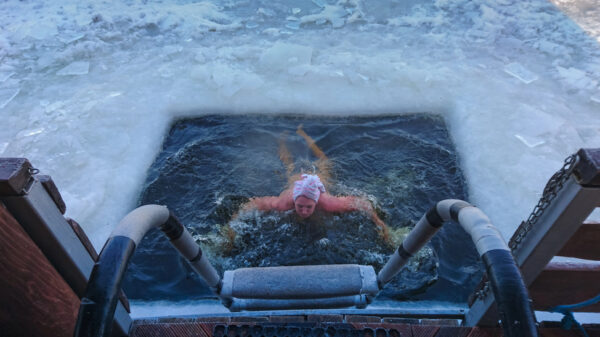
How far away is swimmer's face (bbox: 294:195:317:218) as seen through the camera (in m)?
3.62

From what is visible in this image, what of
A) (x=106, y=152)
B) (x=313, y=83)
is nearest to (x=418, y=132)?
(x=313, y=83)

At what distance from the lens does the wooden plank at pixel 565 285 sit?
63.3 inches

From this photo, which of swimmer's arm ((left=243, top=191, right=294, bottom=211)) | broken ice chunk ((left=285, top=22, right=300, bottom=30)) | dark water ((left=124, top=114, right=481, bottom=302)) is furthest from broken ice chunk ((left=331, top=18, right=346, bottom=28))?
swimmer's arm ((left=243, top=191, right=294, bottom=211))

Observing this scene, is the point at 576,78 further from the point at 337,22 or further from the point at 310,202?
the point at 310,202

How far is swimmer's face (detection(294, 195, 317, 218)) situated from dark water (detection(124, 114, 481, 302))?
182 mm

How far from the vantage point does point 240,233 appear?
3674 mm

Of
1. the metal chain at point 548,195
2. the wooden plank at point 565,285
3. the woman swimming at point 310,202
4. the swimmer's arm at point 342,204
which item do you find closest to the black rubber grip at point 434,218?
the metal chain at point 548,195

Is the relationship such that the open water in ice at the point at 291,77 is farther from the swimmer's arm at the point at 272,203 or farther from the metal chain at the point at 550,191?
the metal chain at the point at 550,191

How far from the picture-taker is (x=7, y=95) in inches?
186

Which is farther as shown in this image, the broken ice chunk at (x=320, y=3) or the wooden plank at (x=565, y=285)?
the broken ice chunk at (x=320, y=3)

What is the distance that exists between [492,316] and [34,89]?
18.5ft

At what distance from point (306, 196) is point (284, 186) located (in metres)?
0.58

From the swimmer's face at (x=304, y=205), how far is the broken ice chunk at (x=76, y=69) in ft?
12.2

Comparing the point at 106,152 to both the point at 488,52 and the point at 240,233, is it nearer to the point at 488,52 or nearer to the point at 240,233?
the point at 240,233
